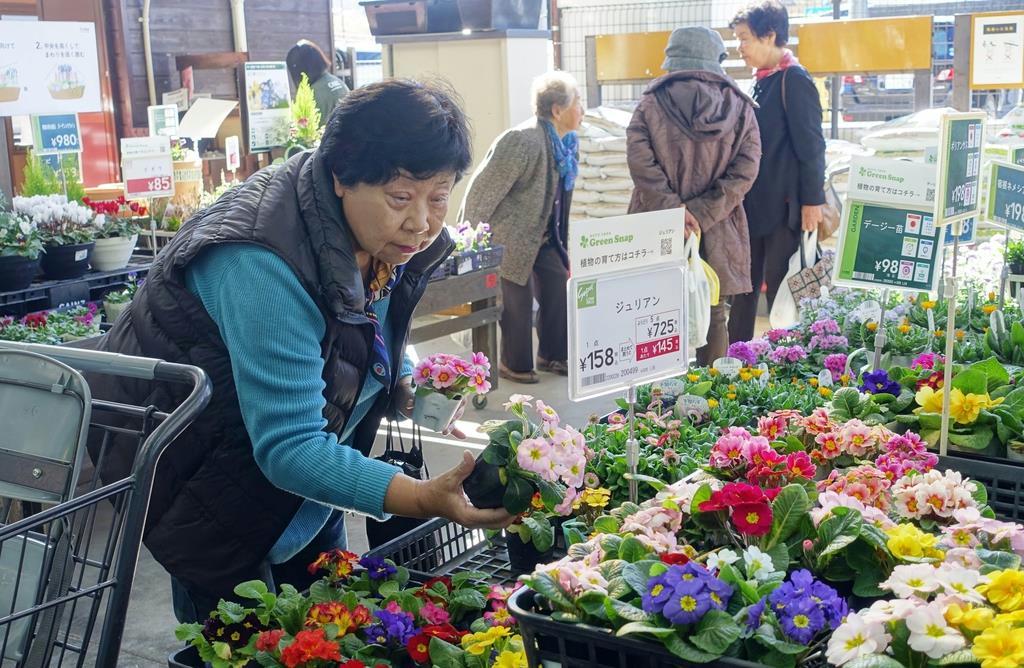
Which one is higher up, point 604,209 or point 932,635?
point 932,635

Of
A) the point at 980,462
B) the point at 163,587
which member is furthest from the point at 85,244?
the point at 980,462

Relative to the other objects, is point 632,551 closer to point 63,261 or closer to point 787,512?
point 787,512

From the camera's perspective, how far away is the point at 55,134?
18.9 ft

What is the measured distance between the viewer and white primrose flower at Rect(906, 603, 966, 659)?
1.15 metres

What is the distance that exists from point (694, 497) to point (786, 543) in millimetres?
137

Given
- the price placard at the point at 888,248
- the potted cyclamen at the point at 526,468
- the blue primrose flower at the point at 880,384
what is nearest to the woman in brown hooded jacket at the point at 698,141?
the price placard at the point at 888,248

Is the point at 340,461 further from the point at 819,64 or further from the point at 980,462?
the point at 819,64

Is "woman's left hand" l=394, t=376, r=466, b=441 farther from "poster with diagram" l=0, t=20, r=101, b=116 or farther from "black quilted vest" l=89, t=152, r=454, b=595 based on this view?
"poster with diagram" l=0, t=20, r=101, b=116

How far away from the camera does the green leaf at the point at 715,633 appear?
1199mm

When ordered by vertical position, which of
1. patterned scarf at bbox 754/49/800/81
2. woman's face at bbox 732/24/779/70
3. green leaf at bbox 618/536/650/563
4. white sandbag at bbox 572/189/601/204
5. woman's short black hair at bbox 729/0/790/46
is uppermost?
woman's short black hair at bbox 729/0/790/46

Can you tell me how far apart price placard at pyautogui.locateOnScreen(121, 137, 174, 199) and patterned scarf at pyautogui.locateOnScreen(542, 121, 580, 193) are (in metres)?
1.91

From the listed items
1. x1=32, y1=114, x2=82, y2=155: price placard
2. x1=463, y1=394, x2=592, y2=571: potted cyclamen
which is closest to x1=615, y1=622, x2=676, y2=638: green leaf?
x1=463, y1=394, x2=592, y2=571: potted cyclamen

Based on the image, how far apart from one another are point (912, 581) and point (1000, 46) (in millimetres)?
6083

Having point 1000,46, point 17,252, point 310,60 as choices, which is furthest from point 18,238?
point 1000,46
